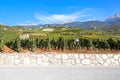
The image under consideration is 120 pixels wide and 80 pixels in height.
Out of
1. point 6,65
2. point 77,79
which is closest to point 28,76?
point 77,79

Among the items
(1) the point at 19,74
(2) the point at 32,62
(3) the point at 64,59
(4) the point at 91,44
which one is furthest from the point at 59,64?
(4) the point at 91,44

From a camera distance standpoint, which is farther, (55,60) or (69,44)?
(69,44)

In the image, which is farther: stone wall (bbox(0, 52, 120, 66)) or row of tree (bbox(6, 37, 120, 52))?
row of tree (bbox(6, 37, 120, 52))

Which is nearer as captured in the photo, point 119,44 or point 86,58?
point 86,58

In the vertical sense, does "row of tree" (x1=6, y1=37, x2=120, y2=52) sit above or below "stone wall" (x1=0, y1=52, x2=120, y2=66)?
above

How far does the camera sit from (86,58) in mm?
19078

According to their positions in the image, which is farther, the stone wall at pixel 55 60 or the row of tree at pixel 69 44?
the row of tree at pixel 69 44

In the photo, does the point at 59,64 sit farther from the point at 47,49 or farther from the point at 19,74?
the point at 47,49

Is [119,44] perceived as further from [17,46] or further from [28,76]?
[28,76]

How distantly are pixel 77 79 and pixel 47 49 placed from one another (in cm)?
1375

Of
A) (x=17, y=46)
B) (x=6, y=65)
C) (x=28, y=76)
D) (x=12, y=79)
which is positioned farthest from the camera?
(x=17, y=46)

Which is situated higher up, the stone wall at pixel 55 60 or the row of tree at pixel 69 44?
the row of tree at pixel 69 44

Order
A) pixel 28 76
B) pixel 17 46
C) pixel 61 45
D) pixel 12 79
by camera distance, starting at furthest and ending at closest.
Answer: pixel 61 45, pixel 17 46, pixel 28 76, pixel 12 79

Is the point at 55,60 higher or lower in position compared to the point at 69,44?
lower
